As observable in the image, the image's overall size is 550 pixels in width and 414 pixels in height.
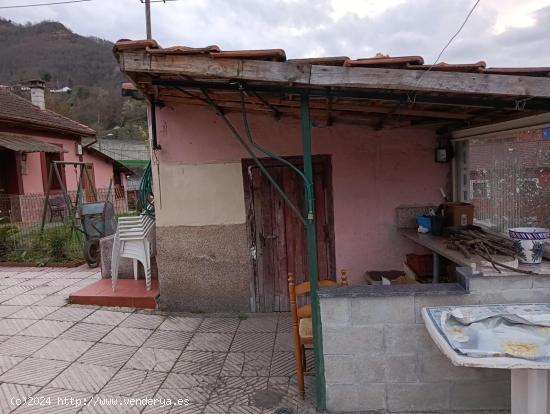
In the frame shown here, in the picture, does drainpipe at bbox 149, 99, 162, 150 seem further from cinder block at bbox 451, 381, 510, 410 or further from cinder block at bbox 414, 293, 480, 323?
cinder block at bbox 451, 381, 510, 410

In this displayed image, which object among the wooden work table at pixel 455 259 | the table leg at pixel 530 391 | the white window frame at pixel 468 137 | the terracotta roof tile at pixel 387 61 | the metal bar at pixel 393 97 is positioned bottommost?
the table leg at pixel 530 391

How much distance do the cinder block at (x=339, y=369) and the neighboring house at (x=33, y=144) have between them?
926cm

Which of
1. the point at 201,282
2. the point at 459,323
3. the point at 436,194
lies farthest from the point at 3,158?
the point at 459,323

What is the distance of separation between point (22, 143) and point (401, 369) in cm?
1312

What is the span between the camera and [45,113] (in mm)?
16391

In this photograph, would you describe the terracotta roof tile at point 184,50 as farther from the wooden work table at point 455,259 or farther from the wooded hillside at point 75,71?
the wooded hillside at point 75,71

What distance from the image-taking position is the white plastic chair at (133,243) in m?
5.81

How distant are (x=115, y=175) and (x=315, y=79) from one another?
69.0 feet

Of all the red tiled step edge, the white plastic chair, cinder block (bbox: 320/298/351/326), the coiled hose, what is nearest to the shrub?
the red tiled step edge

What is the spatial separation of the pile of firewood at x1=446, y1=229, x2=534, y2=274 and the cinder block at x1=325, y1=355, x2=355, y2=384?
1.30m

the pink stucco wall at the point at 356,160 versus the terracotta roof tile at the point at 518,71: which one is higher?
the terracotta roof tile at the point at 518,71

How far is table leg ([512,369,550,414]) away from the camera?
2.34 m

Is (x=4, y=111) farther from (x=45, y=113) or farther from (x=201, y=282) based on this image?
(x=201, y=282)

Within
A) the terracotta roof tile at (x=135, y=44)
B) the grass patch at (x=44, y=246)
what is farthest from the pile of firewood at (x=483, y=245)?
the grass patch at (x=44, y=246)
